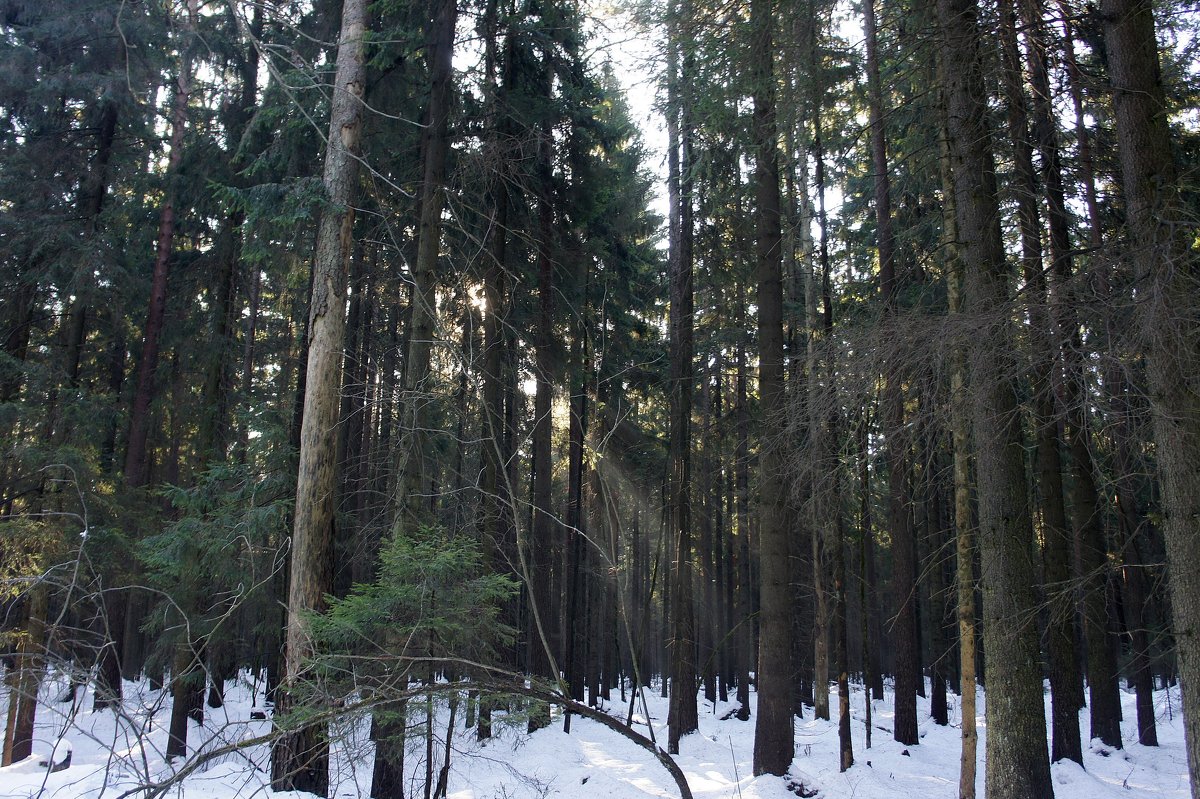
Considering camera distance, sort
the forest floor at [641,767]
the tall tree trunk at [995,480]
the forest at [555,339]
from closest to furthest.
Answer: the forest at [555,339]
the tall tree trunk at [995,480]
the forest floor at [641,767]

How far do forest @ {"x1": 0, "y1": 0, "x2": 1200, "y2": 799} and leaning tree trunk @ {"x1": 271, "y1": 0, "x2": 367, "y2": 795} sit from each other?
49 mm

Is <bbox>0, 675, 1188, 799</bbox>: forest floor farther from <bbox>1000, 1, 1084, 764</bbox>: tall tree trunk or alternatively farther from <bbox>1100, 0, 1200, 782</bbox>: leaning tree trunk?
<bbox>1100, 0, 1200, 782</bbox>: leaning tree trunk

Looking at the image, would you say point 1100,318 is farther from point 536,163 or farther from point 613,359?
point 613,359

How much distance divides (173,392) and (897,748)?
17.4 m

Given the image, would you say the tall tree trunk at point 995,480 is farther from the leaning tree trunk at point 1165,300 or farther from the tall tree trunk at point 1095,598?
the tall tree trunk at point 1095,598

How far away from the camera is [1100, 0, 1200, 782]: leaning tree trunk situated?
4331mm

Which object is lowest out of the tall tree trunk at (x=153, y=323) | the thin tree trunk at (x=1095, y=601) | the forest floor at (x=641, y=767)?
the forest floor at (x=641, y=767)

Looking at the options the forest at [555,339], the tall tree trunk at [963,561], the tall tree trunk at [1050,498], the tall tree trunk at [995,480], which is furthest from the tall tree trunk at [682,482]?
the tall tree trunk at [995,480]

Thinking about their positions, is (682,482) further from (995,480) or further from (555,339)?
(995,480)

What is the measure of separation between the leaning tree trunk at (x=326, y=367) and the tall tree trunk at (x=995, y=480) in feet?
20.1

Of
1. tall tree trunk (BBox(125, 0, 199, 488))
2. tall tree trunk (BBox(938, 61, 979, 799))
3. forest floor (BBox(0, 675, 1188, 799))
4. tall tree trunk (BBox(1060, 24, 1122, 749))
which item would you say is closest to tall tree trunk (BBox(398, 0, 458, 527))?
forest floor (BBox(0, 675, 1188, 799))

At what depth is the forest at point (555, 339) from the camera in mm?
5035

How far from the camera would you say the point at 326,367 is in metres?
8.07

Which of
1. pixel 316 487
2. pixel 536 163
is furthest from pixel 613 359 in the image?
pixel 316 487
